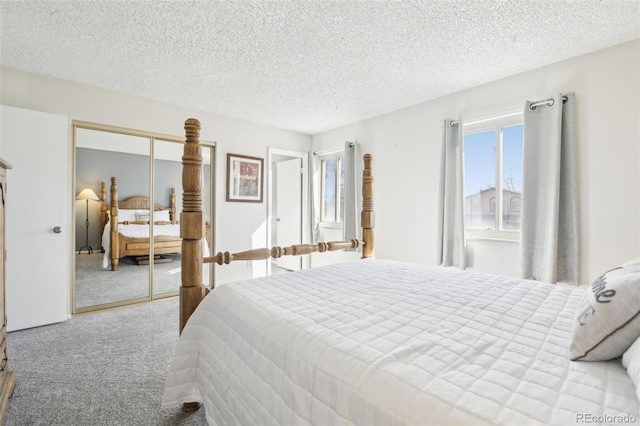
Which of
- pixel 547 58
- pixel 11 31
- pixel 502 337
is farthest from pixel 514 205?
pixel 11 31

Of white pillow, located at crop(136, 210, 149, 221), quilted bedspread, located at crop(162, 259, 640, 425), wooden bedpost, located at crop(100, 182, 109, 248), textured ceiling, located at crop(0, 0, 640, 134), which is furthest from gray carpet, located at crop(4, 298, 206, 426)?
textured ceiling, located at crop(0, 0, 640, 134)

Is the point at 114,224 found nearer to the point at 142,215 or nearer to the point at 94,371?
the point at 142,215

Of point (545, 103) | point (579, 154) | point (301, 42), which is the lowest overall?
point (579, 154)

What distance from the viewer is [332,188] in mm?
4984

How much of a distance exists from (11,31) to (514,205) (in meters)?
4.46

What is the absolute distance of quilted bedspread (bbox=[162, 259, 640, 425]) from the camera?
0.65m

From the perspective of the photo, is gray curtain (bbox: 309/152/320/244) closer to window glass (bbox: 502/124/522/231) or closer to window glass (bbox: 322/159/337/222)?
window glass (bbox: 322/159/337/222)

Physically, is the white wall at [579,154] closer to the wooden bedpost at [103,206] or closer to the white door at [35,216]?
the wooden bedpost at [103,206]

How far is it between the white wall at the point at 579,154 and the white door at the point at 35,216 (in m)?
3.51

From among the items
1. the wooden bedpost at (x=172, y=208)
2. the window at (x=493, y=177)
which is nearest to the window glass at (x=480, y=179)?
the window at (x=493, y=177)

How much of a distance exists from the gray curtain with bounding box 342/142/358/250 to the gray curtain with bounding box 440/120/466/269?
1337 millimetres

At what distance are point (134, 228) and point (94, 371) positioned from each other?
73.8 inches

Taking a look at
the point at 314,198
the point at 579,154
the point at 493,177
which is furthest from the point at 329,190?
the point at 579,154

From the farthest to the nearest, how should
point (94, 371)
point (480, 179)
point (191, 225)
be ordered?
1. point (480, 179)
2. point (94, 371)
3. point (191, 225)
